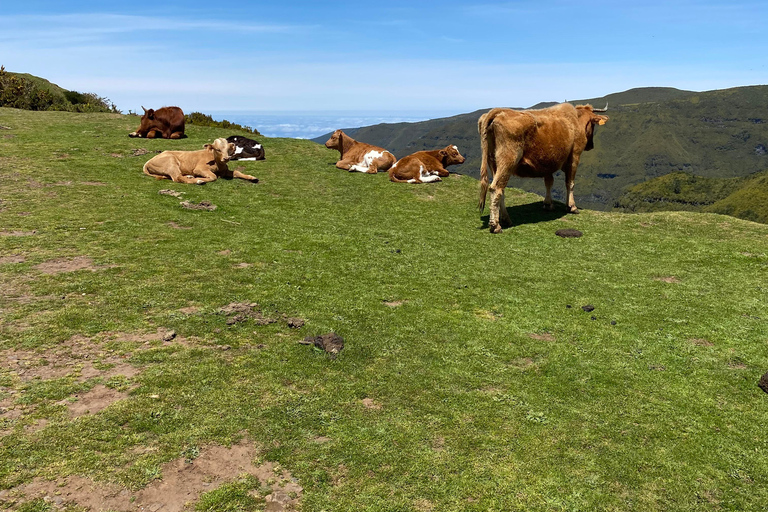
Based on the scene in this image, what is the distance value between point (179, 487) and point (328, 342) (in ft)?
8.22

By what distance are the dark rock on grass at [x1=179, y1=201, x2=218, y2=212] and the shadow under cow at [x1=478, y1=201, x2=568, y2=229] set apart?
689 cm

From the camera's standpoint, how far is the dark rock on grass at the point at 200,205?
1122cm

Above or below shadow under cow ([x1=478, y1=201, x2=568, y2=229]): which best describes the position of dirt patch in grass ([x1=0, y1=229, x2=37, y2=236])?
above

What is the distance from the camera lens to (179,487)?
352 centimetres

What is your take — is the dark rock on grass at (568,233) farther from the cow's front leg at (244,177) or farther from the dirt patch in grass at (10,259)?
the dirt patch in grass at (10,259)

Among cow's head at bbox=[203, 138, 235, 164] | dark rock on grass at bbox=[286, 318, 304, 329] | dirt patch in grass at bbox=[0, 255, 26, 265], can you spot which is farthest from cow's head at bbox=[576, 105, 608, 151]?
dirt patch in grass at bbox=[0, 255, 26, 265]

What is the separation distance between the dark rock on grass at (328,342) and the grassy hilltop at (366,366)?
12 centimetres

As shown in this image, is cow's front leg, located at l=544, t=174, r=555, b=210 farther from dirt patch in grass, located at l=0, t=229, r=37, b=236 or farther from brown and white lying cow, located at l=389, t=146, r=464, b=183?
dirt patch in grass, located at l=0, t=229, r=37, b=236

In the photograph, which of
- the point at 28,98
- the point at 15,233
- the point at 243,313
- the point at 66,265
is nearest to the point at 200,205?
the point at 15,233

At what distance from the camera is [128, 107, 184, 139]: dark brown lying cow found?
18.4m

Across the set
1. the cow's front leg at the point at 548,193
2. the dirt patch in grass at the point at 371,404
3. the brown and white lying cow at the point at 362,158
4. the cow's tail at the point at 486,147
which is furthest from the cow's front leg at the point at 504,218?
the dirt patch in grass at the point at 371,404

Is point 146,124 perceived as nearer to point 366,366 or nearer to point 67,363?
point 67,363

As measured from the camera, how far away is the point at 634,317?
275 inches

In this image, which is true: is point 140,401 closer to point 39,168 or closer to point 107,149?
point 39,168
